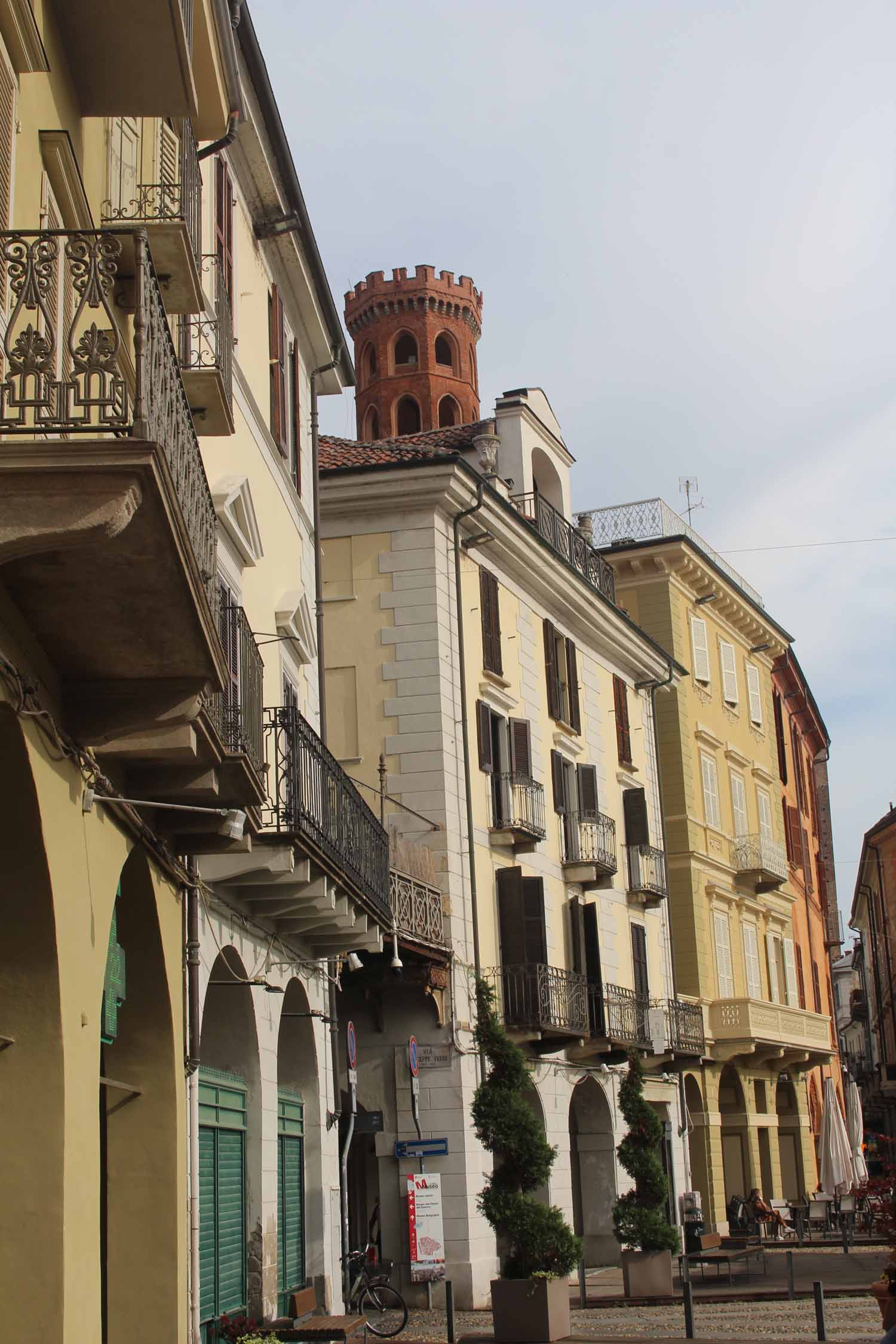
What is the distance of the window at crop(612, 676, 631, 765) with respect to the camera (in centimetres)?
3381

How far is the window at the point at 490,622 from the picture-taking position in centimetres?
2711

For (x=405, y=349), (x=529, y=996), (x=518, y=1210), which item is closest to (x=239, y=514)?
(x=518, y=1210)

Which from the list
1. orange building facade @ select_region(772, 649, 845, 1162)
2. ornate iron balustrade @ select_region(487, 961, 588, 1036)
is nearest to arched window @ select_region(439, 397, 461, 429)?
orange building facade @ select_region(772, 649, 845, 1162)

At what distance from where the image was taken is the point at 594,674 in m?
33.0

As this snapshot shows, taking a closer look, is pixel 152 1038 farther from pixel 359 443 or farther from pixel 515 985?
pixel 359 443

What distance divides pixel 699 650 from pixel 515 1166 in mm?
24571

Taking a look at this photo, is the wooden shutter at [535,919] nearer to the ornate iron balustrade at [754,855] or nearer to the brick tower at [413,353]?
the ornate iron balustrade at [754,855]

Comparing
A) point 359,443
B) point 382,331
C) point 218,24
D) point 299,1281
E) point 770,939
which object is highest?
point 382,331

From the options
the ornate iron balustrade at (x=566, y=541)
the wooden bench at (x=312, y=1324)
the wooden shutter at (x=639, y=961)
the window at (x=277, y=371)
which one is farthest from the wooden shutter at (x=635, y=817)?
the wooden bench at (x=312, y=1324)

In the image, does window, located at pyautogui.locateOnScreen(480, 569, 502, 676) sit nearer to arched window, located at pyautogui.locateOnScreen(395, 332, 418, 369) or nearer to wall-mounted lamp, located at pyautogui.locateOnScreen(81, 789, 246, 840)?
wall-mounted lamp, located at pyautogui.locateOnScreen(81, 789, 246, 840)

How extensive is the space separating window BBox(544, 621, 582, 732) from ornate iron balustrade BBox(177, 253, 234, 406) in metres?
16.1

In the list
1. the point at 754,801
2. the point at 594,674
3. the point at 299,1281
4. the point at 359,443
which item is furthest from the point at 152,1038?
the point at 754,801

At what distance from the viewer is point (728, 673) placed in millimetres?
44469

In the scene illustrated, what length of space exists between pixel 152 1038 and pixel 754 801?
35613mm
